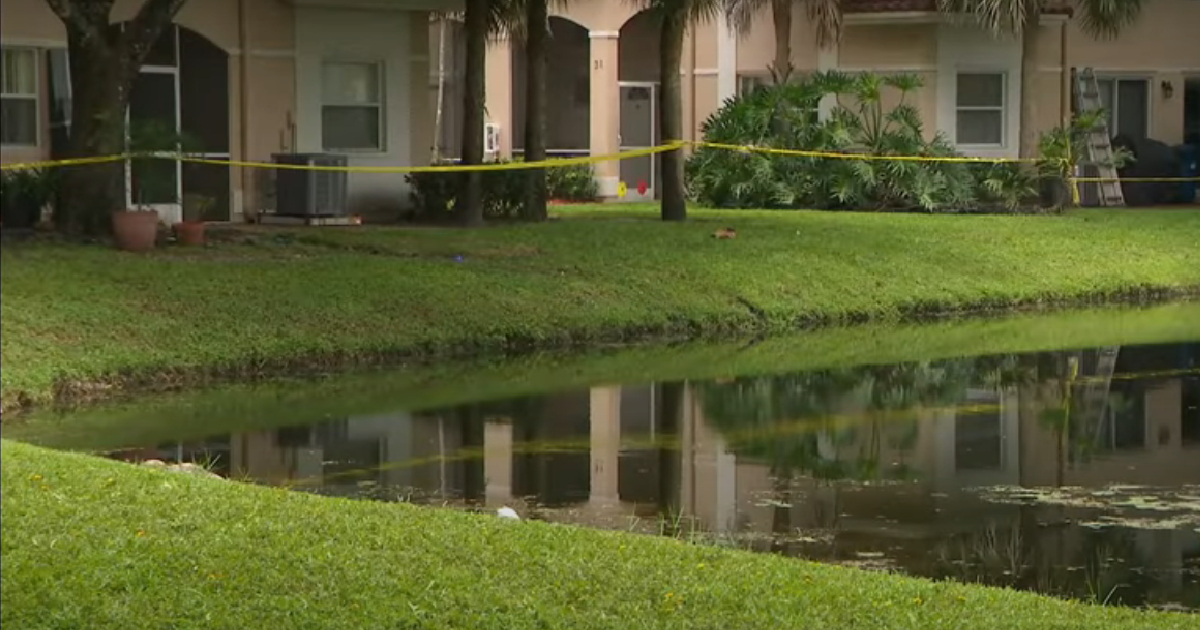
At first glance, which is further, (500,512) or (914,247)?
(914,247)

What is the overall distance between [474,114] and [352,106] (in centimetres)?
254

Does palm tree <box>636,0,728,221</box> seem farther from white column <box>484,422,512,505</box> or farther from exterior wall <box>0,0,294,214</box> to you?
white column <box>484,422,512,505</box>

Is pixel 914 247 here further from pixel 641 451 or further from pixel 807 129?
pixel 641 451

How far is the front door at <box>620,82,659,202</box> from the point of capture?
40.2 metres

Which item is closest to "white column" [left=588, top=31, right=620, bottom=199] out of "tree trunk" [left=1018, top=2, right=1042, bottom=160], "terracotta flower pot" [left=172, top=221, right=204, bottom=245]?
"tree trunk" [left=1018, top=2, right=1042, bottom=160]

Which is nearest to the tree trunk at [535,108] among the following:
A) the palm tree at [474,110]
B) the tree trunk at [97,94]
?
the palm tree at [474,110]

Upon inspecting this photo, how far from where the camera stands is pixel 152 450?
1443cm

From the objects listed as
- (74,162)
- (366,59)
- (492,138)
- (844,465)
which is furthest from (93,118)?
(492,138)

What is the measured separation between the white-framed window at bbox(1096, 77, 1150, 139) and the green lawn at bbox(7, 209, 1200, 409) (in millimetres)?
7135

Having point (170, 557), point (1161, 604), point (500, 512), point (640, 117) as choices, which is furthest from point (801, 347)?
point (640, 117)

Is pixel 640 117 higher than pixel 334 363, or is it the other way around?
pixel 640 117

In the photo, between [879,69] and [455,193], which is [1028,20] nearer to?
[879,69]

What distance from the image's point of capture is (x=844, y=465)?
14719 mm

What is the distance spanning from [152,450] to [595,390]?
4.98 metres
